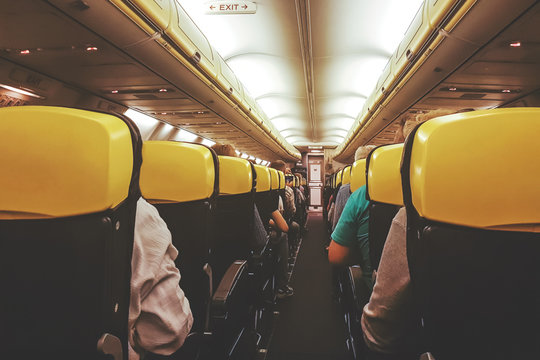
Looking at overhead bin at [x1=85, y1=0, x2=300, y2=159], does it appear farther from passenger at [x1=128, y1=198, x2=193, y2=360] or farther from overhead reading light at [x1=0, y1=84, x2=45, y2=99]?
passenger at [x1=128, y1=198, x2=193, y2=360]

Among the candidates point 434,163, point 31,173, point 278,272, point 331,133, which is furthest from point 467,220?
point 331,133

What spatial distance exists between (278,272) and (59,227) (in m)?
3.73

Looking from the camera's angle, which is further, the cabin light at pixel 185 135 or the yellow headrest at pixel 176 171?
the cabin light at pixel 185 135

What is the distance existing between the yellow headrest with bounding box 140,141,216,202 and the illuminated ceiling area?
12.6ft

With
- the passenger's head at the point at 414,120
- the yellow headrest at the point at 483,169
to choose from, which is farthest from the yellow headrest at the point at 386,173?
the yellow headrest at the point at 483,169

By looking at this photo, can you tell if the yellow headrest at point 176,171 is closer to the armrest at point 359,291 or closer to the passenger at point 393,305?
the passenger at point 393,305

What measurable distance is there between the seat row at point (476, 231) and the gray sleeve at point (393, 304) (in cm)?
24

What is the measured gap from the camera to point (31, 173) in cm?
72

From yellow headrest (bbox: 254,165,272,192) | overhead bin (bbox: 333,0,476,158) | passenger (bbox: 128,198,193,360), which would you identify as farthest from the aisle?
overhead bin (bbox: 333,0,476,158)

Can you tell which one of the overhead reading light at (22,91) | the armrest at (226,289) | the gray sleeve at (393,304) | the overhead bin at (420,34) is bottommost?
the armrest at (226,289)

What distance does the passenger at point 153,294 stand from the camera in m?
1.01

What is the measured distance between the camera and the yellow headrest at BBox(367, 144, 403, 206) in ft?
4.77

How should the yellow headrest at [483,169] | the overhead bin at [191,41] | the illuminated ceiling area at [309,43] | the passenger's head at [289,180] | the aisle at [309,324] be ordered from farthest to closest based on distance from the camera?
the passenger's head at [289,180], the illuminated ceiling area at [309,43], the overhead bin at [191,41], the aisle at [309,324], the yellow headrest at [483,169]

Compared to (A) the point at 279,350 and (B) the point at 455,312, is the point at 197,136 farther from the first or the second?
(B) the point at 455,312
